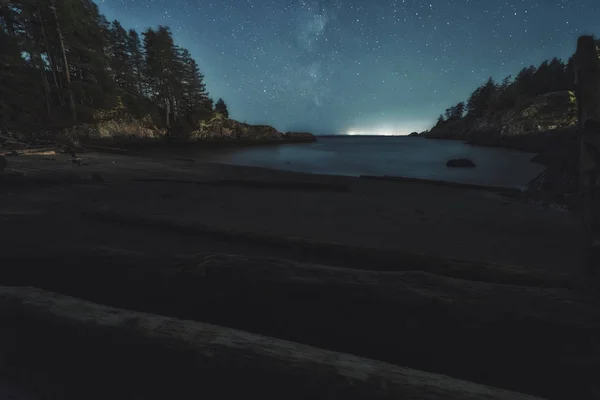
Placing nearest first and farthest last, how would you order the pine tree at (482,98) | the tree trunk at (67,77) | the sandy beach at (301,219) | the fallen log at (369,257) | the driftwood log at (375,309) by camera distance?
1. the driftwood log at (375,309)
2. the fallen log at (369,257)
3. the sandy beach at (301,219)
4. the tree trunk at (67,77)
5. the pine tree at (482,98)

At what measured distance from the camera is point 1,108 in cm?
2300

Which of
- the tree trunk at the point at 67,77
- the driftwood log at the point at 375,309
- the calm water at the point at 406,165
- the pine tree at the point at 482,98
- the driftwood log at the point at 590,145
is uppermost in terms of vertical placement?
the pine tree at the point at 482,98

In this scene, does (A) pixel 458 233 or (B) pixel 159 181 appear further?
(B) pixel 159 181

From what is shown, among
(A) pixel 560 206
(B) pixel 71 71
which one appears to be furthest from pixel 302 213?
(B) pixel 71 71

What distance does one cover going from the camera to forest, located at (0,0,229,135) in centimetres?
2783

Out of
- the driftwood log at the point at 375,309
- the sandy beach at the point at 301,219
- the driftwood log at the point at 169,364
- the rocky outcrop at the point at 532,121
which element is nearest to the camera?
the driftwood log at the point at 169,364

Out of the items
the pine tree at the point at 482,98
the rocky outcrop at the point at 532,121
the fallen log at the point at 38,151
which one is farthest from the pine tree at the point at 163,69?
the pine tree at the point at 482,98

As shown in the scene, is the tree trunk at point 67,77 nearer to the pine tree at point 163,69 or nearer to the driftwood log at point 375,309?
the pine tree at point 163,69

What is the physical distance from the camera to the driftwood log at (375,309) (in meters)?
1.60

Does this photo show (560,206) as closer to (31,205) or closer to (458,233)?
(458,233)

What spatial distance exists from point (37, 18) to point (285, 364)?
50.8 m

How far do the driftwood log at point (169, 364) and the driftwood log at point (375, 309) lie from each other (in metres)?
0.38

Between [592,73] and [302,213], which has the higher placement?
[592,73]

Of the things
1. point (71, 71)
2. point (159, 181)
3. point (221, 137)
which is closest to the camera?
point (159, 181)
